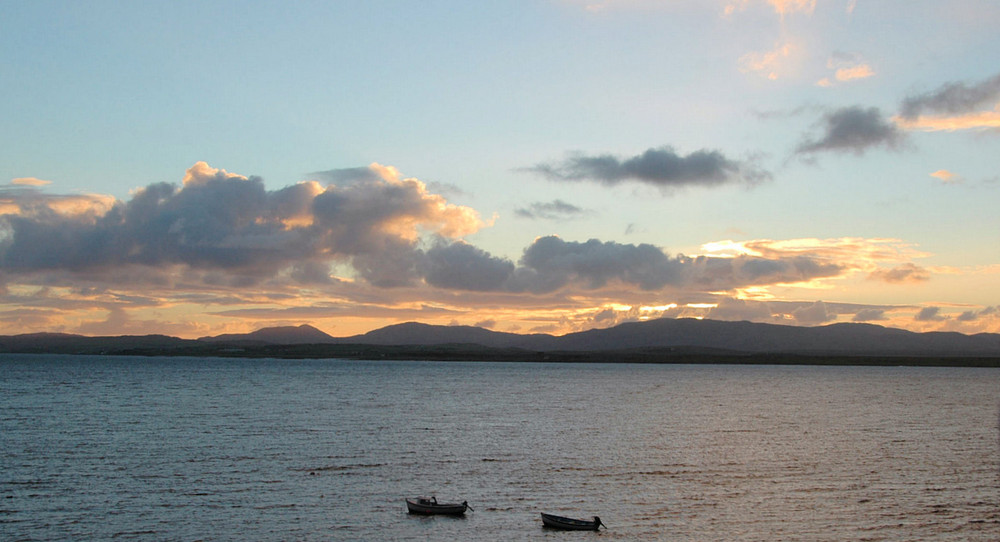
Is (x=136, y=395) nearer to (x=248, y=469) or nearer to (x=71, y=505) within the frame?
(x=248, y=469)

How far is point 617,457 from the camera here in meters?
65.9

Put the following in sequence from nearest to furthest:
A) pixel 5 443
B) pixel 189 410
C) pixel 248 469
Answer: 1. pixel 248 469
2. pixel 5 443
3. pixel 189 410

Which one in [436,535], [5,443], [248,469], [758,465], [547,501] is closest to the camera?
[436,535]

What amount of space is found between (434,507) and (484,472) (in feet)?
46.9

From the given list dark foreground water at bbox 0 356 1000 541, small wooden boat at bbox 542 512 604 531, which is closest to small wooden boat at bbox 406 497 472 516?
dark foreground water at bbox 0 356 1000 541

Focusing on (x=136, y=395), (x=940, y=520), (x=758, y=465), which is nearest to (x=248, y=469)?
(x=758, y=465)

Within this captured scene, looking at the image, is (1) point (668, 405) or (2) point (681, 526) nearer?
(2) point (681, 526)

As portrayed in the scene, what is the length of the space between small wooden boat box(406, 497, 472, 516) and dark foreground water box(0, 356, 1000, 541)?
0.66 meters

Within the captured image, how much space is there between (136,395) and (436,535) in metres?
105

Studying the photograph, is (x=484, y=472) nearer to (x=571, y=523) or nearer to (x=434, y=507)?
(x=434, y=507)

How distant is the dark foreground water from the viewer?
42.0 metres

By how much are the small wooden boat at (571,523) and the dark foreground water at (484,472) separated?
62 centimetres

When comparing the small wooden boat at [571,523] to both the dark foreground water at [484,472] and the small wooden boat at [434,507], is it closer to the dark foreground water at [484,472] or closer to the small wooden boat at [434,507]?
the dark foreground water at [484,472]

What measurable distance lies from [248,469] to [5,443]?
1089 inches
